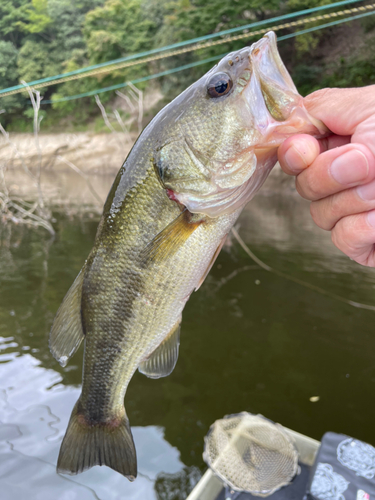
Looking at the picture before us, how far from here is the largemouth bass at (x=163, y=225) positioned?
1.33 metres

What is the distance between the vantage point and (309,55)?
78.6ft

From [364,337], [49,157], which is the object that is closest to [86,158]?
[49,157]

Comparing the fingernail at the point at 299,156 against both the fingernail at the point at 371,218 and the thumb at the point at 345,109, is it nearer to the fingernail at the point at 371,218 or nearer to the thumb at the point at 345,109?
the thumb at the point at 345,109

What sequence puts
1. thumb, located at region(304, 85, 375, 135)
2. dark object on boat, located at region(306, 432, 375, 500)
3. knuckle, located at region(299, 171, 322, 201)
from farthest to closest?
1. dark object on boat, located at region(306, 432, 375, 500)
2. knuckle, located at region(299, 171, 322, 201)
3. thumb, located at region(304, 85, 375, 135)

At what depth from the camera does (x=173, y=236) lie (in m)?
1.43

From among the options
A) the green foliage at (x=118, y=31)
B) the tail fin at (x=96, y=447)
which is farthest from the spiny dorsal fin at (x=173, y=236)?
the green foliage at (x=118, y=31)

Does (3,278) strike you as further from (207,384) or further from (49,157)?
(49,157)

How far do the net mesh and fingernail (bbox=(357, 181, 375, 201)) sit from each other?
2.84m

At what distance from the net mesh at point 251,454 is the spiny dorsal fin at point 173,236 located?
8.71 feet

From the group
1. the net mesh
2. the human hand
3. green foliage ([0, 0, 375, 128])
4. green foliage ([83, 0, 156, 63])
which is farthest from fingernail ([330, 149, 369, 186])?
green foliage ([83, 0, 156, 63])

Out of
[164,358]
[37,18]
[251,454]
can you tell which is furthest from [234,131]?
[37,18]

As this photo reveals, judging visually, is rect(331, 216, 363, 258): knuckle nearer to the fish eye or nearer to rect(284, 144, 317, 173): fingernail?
rect(284, 144, 317, 173): fingernail

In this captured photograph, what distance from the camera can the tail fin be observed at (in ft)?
5.21

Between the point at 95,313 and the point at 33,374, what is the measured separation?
460 cm
